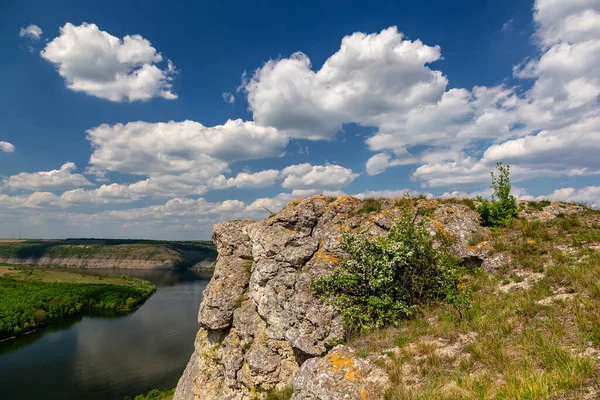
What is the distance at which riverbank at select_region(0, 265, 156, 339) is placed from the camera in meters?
72.2

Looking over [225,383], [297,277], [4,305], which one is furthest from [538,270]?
[4,305]

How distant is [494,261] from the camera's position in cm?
1049

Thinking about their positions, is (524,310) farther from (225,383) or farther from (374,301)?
(225,383)

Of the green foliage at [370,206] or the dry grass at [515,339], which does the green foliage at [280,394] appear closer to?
the dry grass at [515,339]

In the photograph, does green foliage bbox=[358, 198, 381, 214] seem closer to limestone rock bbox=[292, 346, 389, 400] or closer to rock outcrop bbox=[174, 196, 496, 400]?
rock outcrop bbox=[174, 196, 496, 400]

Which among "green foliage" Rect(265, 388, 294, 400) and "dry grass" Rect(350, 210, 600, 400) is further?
"green foliage" Rect(265, 388, 294, 400)

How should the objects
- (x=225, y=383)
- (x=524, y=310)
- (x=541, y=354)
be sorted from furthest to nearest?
(x=225, y=383)
(x=524, y=310)
(x=541, y=354)

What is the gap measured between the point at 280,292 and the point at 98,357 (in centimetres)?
6098

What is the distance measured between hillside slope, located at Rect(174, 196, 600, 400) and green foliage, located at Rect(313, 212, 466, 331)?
0.52m

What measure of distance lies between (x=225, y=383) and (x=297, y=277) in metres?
7.28

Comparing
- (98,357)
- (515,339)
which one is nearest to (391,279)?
(515,339)

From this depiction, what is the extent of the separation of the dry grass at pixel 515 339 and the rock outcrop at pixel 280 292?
7.18ft

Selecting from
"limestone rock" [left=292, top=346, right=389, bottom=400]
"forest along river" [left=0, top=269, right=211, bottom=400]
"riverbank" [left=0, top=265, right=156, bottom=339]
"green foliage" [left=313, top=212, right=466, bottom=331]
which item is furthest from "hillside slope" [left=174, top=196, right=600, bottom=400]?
"riverbank" [left=0, top=265, right=156, bottom=339]

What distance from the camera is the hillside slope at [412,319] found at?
5.51 m
